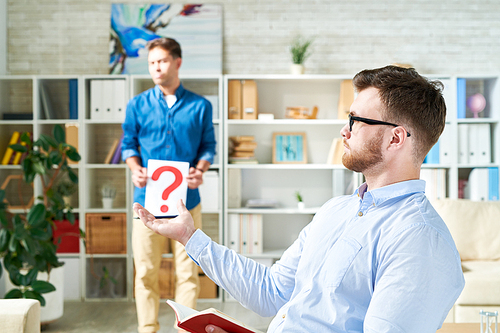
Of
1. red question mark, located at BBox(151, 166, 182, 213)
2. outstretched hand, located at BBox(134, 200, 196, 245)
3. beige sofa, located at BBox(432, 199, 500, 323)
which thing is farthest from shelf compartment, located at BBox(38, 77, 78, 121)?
beige sofa, located at BBox(432, 199, 500, 323)

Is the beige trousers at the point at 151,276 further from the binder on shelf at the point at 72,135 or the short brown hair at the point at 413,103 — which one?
the short brown hair at the point at 413,103

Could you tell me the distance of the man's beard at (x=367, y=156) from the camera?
1.00m

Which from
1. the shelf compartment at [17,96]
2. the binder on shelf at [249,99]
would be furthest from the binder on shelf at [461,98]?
the shelf compartment at [17,96]

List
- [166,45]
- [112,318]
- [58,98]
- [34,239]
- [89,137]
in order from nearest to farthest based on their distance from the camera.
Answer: [166,45]
[34,239]
[112,318]
[89,137]
[58,98]

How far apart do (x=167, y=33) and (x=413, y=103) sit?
303 centimetres

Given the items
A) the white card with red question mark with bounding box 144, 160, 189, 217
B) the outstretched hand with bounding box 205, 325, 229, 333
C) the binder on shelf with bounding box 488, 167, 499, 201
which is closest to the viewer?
the outstretched hand with bounding box 205, 325, 229, 333

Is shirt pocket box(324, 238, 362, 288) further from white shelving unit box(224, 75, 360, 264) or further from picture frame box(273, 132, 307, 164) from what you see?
white shelving unit box(224, 75, 360, 264)

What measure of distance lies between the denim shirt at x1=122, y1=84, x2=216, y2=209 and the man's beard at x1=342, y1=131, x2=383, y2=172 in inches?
60.2

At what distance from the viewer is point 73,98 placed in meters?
3.46

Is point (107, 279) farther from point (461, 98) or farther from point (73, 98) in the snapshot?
point (461, 98)

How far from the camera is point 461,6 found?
3668 mm

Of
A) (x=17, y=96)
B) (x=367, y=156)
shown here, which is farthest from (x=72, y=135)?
(x=367, y=156)

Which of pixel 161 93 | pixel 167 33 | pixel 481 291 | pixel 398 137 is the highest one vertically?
pixel 167 33

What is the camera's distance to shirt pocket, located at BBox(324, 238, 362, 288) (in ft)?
3.13
